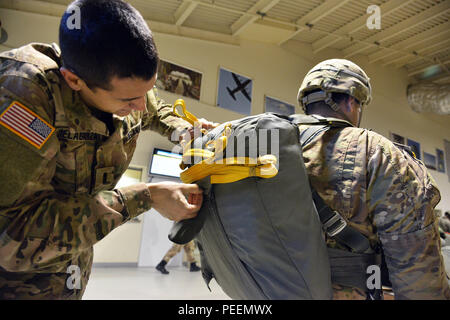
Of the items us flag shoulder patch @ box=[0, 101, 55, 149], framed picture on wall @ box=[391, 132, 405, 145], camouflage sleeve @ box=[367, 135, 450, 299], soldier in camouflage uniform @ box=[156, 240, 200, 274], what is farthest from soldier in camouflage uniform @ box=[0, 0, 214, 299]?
framed picture on wall @ box=[391, 132, 405, 145]

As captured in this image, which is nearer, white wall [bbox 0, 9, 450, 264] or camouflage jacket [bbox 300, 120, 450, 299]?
camouflage jacket [bbox 300, 120, 450, 299]

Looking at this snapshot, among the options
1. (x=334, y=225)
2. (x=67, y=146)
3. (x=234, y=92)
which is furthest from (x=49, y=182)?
(x=234, y=92)

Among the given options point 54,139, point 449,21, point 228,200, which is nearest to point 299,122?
point 228,200

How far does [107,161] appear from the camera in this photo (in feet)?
3.59

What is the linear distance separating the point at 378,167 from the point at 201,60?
15.6 feet

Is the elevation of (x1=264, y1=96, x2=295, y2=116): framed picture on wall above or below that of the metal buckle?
above

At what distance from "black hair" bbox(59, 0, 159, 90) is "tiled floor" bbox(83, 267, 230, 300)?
8.66 feet

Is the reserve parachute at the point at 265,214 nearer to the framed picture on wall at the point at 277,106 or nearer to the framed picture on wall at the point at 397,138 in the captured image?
the framed picture on wall at the point at 277,106

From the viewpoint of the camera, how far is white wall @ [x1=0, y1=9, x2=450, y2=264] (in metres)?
4.04

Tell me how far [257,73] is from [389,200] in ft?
17.3

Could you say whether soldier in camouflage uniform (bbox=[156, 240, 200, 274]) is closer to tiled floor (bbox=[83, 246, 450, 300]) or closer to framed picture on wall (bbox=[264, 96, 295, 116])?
tiled floor (bbox=[83, 246, 450, 300])

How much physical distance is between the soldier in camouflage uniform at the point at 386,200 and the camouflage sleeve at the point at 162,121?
0.61m

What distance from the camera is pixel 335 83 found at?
4.35 feet
